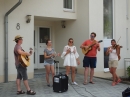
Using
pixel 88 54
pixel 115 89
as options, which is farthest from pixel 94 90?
pixel 88 54

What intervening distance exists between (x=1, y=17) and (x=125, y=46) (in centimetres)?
681

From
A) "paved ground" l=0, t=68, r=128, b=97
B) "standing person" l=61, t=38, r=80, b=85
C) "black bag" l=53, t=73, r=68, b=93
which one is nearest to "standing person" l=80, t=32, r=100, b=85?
"standing person" l=61, t=38, r=80, b=85

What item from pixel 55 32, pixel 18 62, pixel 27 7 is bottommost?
pixel 18 62

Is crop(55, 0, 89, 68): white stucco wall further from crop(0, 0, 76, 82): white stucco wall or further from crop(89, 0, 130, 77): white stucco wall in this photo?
crop(0, 0, 76, 82): white stucco wall

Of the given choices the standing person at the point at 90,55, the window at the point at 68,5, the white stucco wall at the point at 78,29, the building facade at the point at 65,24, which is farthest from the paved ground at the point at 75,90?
the window at the point at 68,5

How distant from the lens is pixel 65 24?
12.2m

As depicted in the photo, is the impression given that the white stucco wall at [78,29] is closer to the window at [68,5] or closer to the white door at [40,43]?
the window at [68,5]

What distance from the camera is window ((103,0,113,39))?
11852mm

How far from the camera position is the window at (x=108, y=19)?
38.9 ft

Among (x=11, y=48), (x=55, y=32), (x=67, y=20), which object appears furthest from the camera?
(x=55, y=32)

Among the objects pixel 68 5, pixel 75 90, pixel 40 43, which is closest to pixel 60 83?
pixel 75 90

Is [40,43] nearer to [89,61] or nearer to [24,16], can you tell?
[24,16]

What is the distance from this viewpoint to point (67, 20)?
11.9m

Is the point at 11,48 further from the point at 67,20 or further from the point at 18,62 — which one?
the point at 67,20
